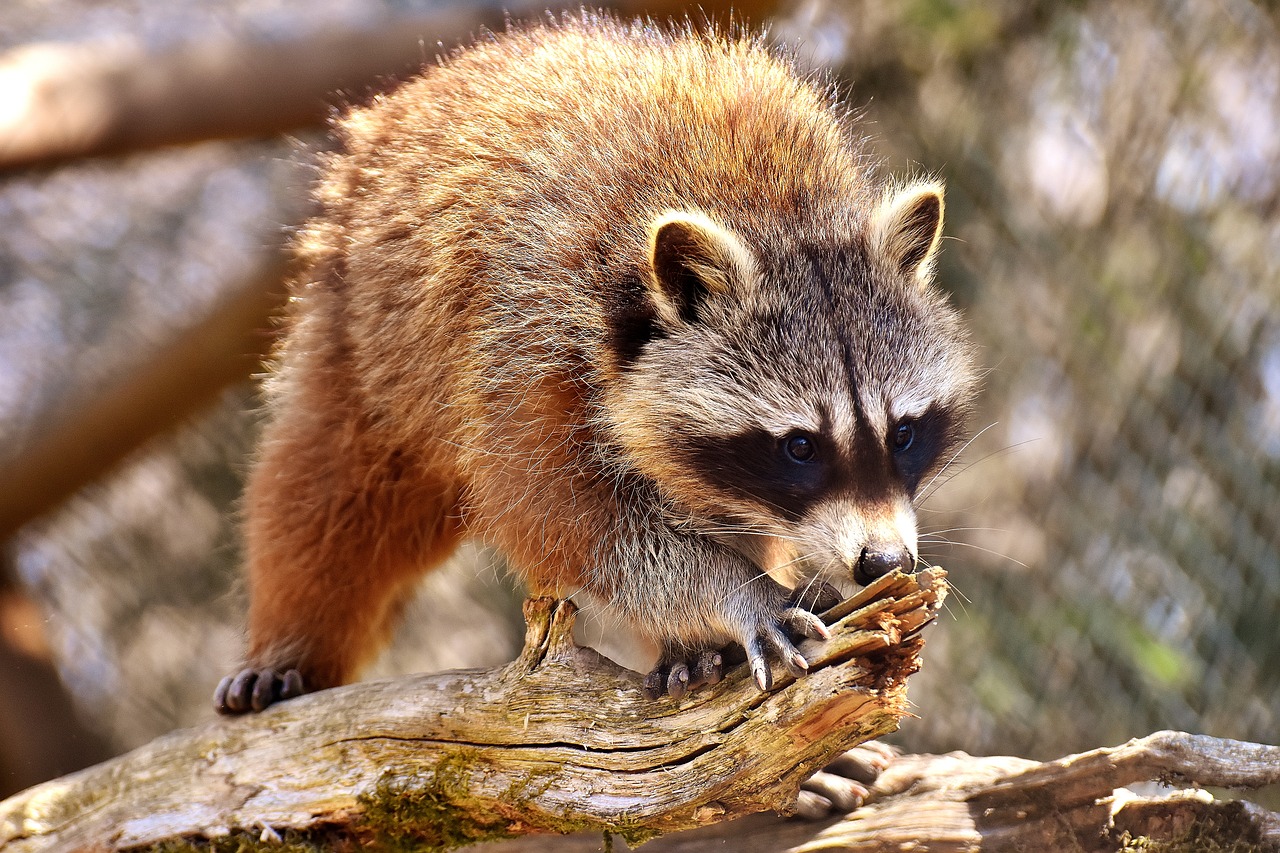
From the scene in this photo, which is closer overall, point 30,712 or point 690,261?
point 690,261

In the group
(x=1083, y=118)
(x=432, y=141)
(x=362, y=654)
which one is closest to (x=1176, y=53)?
(x=1083, y=118)

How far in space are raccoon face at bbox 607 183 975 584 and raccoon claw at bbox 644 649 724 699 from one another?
1.15 feet

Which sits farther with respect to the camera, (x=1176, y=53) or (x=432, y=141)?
(x=1176, y=53)

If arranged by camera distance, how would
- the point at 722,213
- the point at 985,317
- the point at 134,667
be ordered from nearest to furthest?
the point at 722,213 → the point at 985,317 → the point at 134,667

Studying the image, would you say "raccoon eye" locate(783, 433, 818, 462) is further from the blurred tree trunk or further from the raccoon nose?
the blurred tree trunk

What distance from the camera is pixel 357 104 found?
14.4ft

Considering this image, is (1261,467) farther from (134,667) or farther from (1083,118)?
(134,667)

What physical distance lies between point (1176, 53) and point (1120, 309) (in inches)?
46.7

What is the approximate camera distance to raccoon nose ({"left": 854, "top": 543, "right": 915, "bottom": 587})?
9.23 ft

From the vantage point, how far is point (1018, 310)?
566 cm

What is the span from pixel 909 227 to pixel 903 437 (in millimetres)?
644

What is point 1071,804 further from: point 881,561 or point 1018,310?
point 1018,310

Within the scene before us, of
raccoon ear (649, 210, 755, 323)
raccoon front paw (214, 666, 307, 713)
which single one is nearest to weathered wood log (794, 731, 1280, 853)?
raccoon ear (649, 210, 755, 323)

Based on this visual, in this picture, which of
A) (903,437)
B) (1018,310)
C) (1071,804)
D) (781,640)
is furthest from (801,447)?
(1018,310)
